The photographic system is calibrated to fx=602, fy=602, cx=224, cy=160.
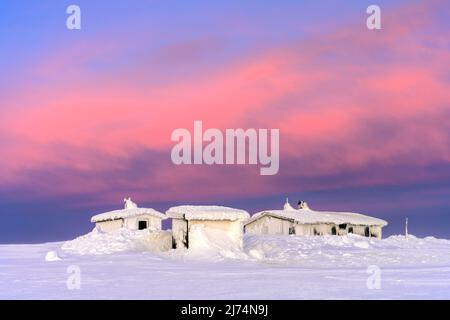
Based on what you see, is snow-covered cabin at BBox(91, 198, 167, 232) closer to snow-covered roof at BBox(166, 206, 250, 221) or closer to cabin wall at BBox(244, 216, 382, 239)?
cabin wall at BBox(244, 216, 382, 239)

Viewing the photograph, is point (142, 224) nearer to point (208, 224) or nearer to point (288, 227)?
point (288, 227)

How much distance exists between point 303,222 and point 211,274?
115 feet

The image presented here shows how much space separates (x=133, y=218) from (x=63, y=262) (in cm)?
2473

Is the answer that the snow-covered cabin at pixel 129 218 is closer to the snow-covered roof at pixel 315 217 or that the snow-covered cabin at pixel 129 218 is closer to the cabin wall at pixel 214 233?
the snow-covered roof at pixel 315 217

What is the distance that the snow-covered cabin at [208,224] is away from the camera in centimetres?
3203

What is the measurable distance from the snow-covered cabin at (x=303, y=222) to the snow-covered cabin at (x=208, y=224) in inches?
924

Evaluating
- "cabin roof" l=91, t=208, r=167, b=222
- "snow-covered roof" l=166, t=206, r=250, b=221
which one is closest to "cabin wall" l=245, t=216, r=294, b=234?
"cabin roof" l=91, t=208, r=167, b=222

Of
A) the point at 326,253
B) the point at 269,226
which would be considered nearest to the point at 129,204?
the point at 269,226

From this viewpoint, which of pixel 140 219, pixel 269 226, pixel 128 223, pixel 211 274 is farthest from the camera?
pixel 269 226

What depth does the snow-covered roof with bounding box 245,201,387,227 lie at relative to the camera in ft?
184

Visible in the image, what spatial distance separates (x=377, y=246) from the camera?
4184 centimetres

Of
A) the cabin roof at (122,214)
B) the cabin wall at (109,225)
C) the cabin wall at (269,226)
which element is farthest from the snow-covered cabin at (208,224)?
the cabin wall at (269,226)

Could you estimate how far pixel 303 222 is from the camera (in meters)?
55.3
